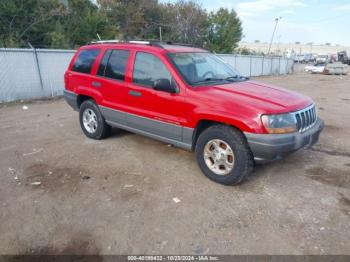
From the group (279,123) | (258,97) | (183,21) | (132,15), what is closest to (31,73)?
(258,97)

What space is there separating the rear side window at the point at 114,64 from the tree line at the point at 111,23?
15.2 meters

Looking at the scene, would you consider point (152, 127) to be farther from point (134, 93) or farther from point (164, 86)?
point (164, 86)

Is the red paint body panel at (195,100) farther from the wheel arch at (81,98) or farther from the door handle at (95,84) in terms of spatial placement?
the wheel arch at (81,98)

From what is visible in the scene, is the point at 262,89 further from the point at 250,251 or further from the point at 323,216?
the point at 250,251

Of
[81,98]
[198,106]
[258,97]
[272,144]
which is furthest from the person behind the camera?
[81,98]

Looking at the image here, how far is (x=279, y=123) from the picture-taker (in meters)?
3.58

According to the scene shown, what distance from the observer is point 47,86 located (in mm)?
11547

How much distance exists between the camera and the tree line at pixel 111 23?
19812 millimetres

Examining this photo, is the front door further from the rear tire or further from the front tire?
the front tire

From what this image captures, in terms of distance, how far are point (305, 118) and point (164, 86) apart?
1.97 meters

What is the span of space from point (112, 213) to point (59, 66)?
1003 cm

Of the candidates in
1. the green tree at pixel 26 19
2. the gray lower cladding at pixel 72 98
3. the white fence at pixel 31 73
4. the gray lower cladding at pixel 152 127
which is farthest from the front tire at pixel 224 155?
the green tree at pixel 26 19

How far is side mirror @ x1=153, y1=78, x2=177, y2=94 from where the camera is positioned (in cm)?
412

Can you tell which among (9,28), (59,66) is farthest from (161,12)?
(59,66)
